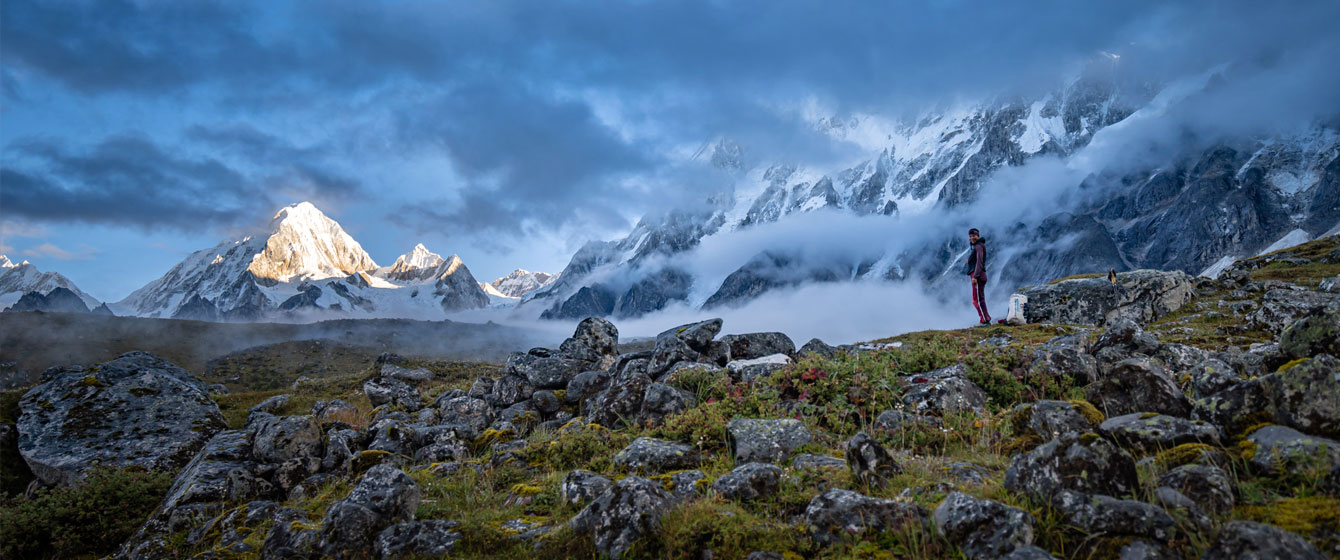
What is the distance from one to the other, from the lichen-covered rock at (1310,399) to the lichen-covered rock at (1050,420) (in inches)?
69.4

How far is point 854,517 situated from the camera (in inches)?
224

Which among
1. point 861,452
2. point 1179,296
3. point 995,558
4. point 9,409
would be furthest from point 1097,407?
point 9,409

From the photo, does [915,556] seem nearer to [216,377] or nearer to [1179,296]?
[1179,296]

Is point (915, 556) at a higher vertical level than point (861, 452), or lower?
lower

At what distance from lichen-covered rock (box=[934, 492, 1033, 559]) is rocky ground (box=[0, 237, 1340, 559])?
0.02 meters

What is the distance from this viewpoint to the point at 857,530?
5.55 m

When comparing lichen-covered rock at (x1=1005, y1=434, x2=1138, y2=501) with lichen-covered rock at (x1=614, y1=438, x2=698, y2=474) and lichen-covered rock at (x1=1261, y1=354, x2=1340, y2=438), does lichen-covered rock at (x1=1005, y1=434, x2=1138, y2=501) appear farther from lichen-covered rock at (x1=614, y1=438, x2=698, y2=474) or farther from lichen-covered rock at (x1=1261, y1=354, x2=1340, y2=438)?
lichen-covered rock at (x1=614, y1=438, x2=698, y2=474)

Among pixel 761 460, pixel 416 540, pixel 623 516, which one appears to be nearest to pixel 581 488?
pixel 623 516

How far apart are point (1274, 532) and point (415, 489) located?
28.6ft

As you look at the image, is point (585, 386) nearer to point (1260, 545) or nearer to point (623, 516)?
point (623, 516)

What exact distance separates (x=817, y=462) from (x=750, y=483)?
1.39 m

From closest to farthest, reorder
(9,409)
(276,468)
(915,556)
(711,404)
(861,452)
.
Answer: (915,556) < (861,452) < (711,404) < (276,468) < (9,409)

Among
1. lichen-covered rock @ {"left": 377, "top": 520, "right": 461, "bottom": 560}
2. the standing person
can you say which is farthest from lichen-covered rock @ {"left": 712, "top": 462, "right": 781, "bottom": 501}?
the standing person

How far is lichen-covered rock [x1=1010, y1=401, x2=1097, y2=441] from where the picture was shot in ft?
24.7
